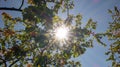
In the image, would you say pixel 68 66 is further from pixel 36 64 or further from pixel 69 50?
pixel 36 64

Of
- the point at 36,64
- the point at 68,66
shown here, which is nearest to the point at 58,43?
the point at 36,64

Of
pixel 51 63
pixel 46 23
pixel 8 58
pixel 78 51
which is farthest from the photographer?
pixel 51 63

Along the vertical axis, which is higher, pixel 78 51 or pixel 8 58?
pixel 78 51

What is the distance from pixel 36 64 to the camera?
35.5 ft

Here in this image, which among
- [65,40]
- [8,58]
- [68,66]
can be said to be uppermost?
[65,40]

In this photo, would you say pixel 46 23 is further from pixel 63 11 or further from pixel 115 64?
pixel 115 64

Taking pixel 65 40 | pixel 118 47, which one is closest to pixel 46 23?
pixel 65 40

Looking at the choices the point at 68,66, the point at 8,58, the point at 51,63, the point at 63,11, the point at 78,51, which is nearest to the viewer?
the point at 78,51

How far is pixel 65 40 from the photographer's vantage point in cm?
1432

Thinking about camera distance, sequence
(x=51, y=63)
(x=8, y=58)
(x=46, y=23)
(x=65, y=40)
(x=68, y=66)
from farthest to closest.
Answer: (x=68, y=66) < (x=51, y=63) < (x=8, y=58) < (x=65, y=40) < (x=46, y=23)

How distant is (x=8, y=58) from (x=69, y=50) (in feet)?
23.1

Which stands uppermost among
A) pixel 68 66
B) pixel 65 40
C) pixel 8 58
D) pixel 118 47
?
pixel 65 40

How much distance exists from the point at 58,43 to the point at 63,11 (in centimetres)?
274

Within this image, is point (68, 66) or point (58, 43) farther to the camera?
point (68, 66)
